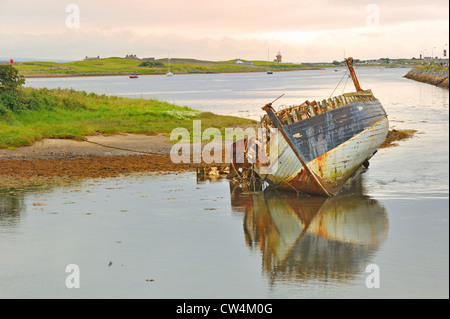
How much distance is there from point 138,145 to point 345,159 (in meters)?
15.6

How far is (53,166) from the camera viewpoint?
31.4 m

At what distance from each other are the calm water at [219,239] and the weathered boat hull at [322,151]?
0.81 m

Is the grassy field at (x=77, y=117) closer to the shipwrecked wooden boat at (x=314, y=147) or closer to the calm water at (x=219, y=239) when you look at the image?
the calm water at (x=219, y=239)

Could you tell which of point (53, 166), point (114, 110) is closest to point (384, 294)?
point (53, 166)

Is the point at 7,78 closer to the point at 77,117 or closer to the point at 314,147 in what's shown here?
the point at 77,117

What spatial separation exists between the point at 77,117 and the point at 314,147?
27557 mm

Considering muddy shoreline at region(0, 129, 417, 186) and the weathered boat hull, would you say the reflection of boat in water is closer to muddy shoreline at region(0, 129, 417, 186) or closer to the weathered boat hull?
the weathered boat hull

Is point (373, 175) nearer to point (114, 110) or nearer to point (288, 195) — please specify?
point (288, 195)

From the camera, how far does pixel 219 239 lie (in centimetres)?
2002

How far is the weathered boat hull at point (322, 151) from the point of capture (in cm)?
2450
